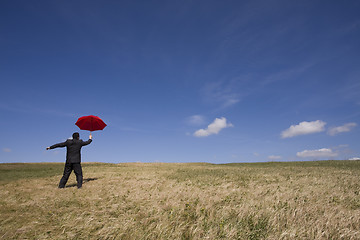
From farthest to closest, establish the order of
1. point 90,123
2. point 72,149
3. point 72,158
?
point 90,123 → point 72,149 → point 72,158

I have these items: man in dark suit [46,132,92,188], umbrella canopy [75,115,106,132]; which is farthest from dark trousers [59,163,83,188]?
umbrella canopy [75,115,106,132]

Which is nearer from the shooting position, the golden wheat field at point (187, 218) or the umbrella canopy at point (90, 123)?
the golden wheat field at point (187, 218)

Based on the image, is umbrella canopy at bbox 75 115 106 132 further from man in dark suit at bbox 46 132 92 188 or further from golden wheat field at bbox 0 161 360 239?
golden wheat field at bbox 0 161 360 239

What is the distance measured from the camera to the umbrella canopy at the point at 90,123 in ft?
49.8

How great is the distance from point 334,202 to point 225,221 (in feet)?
17.9

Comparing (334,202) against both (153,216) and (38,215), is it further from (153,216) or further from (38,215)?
(38,215)

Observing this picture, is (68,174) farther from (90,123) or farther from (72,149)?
(90,123)

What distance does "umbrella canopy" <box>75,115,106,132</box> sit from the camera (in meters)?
15.2

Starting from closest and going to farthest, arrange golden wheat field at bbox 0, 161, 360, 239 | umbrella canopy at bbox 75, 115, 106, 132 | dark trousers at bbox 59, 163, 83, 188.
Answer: golden wheat field at bbox 0, 161, 360, 239 → dark trousers at bbox 59, 163, 83, 188 → umbrella canopy at bbox 75, 115, 106, 132

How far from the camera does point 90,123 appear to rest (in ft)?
50.3

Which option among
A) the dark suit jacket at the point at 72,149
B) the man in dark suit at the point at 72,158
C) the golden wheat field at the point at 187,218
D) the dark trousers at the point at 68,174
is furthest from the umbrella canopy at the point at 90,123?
the golden wheat field at the point at 187,218

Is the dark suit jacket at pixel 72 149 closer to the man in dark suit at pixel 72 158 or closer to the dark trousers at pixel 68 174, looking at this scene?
the man in dark suit at pixel 72 158

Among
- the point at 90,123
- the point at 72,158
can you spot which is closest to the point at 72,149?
the point at 72,158

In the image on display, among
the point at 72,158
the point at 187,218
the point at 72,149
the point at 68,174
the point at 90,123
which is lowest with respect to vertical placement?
the point at 187,218
